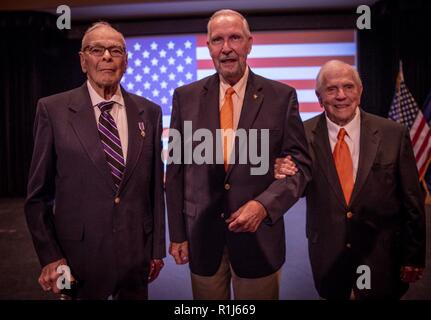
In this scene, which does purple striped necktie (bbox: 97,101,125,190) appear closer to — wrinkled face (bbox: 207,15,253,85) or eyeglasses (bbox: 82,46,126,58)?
eyeglasses (bbox: 82,46,126,58)

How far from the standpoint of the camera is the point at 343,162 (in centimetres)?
150

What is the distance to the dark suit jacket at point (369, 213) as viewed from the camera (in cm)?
147

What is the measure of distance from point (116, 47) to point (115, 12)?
405cm

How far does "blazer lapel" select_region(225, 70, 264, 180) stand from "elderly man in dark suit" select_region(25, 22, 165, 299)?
322 millimetres

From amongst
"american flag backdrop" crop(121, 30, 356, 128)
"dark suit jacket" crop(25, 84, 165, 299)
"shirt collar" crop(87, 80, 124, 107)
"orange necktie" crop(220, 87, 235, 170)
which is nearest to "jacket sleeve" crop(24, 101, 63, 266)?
"dark suit jacket" crop(25, 84, 165, 299)

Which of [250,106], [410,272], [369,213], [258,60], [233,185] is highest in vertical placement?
[258,60]

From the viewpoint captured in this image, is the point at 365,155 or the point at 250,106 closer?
the point at 250,106

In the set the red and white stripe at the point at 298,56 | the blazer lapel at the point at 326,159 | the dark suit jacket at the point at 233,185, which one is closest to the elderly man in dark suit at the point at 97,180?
the dark suit jacket at the point at 233,185

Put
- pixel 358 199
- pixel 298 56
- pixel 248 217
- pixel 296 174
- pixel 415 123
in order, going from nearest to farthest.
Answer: pixel 248 217
pixel 296 174
pixel 358 199
pixel 415 123
pixel 298 56

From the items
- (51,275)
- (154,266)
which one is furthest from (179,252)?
(51,275)

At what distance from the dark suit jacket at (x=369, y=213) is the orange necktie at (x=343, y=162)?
0.04 m

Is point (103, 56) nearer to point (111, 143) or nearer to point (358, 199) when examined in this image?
point (111, 143)

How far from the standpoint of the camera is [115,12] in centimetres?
496

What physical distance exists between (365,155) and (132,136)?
0.89 metres
